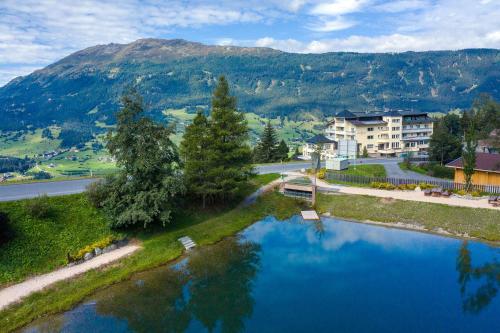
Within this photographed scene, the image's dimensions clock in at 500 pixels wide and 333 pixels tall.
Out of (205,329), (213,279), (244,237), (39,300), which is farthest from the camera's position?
(244,237)

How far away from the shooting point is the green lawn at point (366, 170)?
61334mm

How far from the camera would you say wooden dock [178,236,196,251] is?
36.2 metres

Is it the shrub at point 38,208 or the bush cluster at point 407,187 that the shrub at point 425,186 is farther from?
the shrub at point 38,208

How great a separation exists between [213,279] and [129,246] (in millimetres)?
9503

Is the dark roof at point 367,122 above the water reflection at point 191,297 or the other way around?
above

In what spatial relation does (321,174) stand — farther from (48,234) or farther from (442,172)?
(48,234)

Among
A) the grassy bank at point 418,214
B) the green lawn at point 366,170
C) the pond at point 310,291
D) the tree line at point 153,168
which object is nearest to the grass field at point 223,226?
the grassy bank at point 418,214

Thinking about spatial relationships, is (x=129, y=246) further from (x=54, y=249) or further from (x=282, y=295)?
(x=282, y=295)

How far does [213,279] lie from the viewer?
30.5 m

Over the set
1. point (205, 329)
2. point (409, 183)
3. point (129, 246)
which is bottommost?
point (205, 329)

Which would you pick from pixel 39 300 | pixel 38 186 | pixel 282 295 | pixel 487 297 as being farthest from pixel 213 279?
pixel 38 186

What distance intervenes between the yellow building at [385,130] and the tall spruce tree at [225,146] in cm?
5330

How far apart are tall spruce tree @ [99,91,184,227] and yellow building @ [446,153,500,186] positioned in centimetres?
4151

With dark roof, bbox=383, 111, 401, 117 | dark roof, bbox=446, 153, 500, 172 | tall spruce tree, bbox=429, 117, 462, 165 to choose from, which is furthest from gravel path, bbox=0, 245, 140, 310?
dark roof, bbox=383, 111, 401, 117
